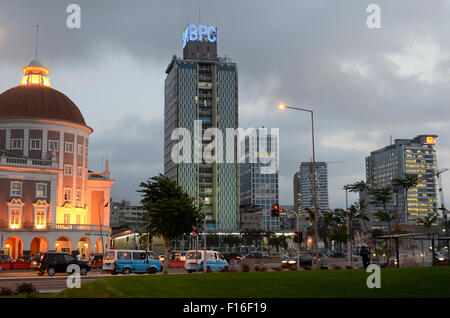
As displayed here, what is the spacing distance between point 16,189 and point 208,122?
359ft

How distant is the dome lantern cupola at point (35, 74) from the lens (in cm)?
9856

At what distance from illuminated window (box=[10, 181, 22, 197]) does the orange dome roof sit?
43.7ft

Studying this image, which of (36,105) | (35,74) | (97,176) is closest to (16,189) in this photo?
(36,105)

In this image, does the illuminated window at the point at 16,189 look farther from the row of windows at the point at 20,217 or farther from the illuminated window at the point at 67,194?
the illuminated window at the point at 67,194

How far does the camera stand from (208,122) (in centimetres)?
18462

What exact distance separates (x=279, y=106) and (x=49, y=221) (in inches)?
2227

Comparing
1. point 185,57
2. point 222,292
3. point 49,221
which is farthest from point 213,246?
point 222,292

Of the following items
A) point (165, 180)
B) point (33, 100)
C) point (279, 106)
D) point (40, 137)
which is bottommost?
point (165, 180)

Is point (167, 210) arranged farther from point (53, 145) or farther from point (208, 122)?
point (208, 122)

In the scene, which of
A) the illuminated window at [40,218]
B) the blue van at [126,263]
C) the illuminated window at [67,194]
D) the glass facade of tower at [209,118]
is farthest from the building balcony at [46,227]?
the glass facade of tower at [209,118]
